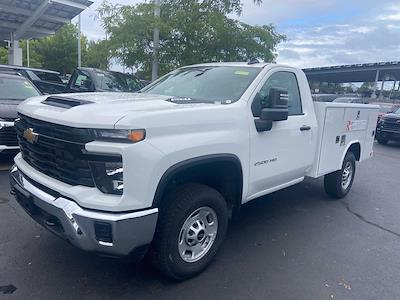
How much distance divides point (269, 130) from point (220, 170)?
0.74m

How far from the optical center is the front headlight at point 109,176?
105 inches

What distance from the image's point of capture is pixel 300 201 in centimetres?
594

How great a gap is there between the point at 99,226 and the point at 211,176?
1.30m

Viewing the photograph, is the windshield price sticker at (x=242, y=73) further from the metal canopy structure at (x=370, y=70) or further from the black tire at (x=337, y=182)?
the metal canopy structure at (x=370, y=70)

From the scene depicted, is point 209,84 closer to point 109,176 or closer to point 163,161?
point 163,161

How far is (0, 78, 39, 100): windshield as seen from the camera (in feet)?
23.7

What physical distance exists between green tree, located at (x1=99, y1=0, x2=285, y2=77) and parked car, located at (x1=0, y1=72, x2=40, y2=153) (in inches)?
193

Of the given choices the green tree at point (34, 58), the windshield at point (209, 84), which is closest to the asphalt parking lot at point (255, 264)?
the windshield at point (209, 84)

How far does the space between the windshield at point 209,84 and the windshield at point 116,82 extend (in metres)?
5.83

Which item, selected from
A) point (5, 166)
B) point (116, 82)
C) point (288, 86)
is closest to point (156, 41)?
point (116, 82)

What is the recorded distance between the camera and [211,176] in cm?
360

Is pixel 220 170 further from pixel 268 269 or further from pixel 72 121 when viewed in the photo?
pixel 72 121

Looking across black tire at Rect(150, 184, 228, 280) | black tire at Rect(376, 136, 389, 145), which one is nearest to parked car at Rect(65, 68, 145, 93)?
black tire at Rect(150, 184, 228, 280)

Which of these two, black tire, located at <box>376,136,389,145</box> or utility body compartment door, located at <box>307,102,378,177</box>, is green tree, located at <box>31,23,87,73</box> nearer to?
black tire, located at <box>376,136,389,145</box>
